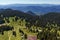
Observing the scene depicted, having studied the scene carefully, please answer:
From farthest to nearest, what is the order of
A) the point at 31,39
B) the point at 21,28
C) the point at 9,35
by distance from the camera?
the point at 21,28
the point at 9,35
the point at 31,39

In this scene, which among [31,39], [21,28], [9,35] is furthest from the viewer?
[21,28]

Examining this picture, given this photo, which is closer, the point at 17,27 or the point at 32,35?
the point at 32,35

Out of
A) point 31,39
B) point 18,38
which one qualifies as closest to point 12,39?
point 18,38

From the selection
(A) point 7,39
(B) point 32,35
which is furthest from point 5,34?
(B) point 32,35

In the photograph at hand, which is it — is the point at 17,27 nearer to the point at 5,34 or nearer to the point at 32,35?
the point at 5,34

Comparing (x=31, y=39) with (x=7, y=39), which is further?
(x=7, y=39)

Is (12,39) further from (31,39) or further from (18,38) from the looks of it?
(31,39)

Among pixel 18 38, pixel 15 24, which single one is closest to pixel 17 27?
pixel 15 24

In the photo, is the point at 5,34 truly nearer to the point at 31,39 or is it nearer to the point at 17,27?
the point at 17,27
